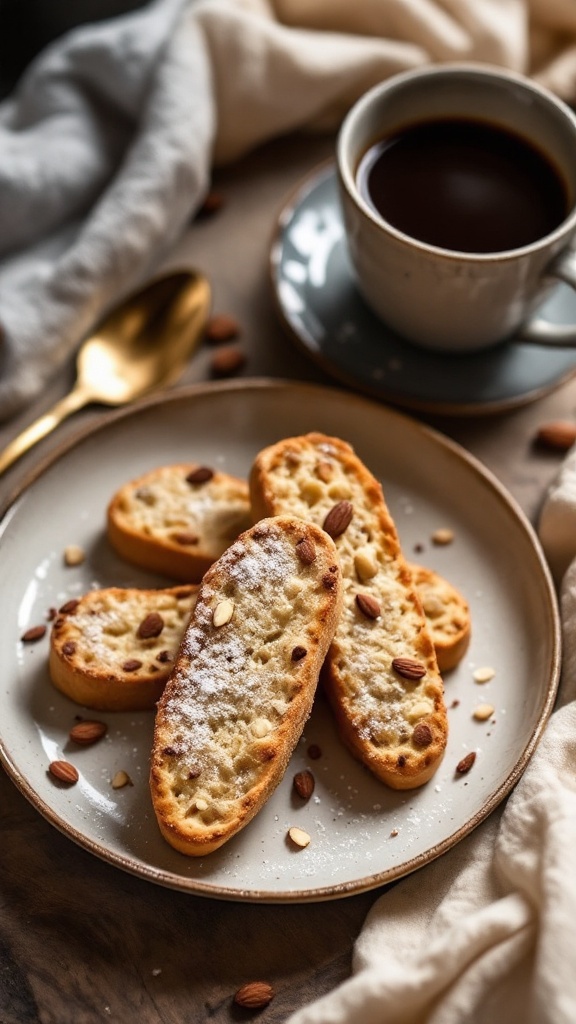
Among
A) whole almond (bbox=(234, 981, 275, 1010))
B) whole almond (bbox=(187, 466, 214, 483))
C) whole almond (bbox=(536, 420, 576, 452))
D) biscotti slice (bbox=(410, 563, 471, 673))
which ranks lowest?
whole almond (bbox=(234, 981, 275, 1010))

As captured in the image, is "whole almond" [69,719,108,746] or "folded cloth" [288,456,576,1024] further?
"whole almond" [69,719,108,746]

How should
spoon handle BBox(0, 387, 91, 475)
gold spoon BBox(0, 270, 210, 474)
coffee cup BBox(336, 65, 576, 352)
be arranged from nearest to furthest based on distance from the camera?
coffee cup BBox(336, 65, 576, 352), spoon handle BBox(0, 387, 91, 475), gold spoon BBox(0, 270, 210, 474)

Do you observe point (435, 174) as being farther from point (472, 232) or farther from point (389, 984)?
point (389, 984)

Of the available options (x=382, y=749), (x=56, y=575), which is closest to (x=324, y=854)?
(x=382, y=749)

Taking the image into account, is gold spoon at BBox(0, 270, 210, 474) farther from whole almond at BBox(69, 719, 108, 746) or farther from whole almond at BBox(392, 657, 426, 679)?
whole almond at BBox(392, 657, 426, 679)

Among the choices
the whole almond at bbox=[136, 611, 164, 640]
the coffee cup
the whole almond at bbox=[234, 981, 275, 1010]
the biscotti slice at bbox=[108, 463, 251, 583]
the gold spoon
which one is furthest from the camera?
the gold spoon

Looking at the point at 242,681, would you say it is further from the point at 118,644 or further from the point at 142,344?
the point at 142,344

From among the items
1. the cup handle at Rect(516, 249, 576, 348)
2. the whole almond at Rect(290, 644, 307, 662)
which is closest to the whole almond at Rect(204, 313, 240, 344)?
the cup handle at Rect(516, 249, 576, 348)

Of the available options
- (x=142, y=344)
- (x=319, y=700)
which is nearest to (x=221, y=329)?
(x=142, y=344)
